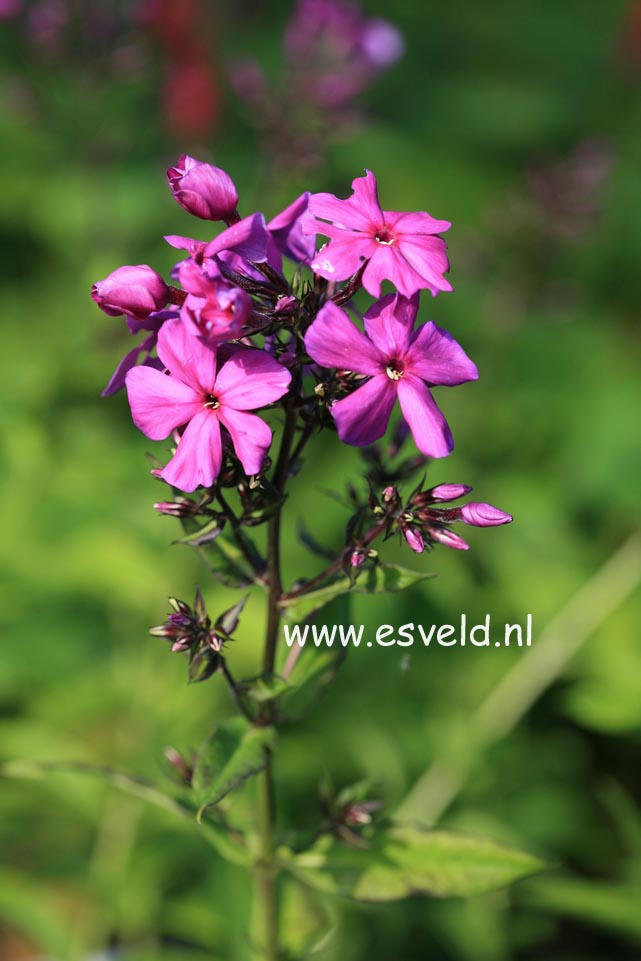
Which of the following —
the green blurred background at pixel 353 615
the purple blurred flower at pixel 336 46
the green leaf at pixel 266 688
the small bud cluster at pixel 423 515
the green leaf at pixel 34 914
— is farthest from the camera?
the purple blurred flower at pixel 336 46

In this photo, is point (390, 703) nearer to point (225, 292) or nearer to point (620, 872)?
point (620, 872)

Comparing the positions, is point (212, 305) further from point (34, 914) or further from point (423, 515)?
point (34, 914)

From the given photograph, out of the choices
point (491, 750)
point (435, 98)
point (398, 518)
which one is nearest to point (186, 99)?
point (435, 98)

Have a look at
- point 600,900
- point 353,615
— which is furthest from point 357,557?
point 600,900

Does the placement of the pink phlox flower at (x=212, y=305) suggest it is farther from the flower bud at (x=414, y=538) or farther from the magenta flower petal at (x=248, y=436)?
the flower bud at (x=414, y=538)

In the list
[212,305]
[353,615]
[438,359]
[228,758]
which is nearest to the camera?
[212,305]

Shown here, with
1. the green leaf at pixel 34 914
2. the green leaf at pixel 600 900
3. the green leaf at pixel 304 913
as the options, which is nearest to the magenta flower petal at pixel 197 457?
the green leaf at pixel 304 913
